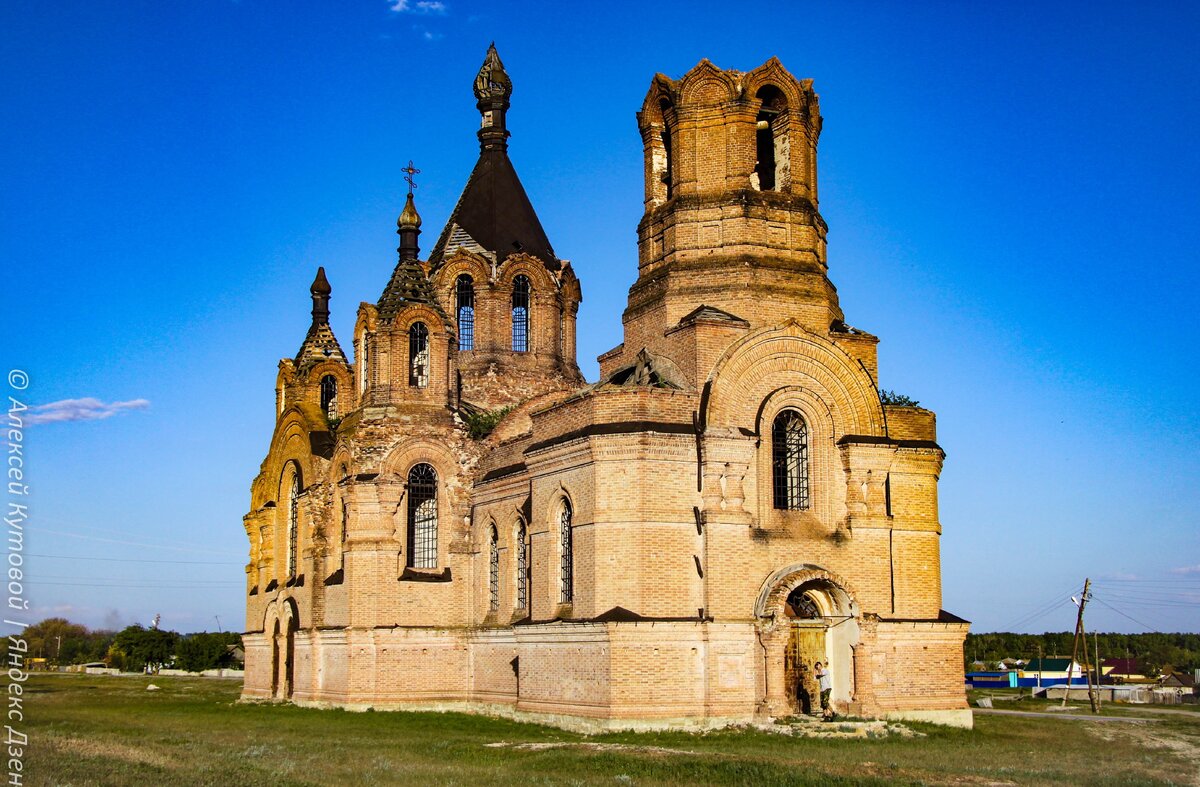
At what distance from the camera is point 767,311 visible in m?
24.9

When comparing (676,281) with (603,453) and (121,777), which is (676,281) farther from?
(121,777)

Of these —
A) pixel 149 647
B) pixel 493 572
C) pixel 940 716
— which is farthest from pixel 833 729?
pixel 149 647

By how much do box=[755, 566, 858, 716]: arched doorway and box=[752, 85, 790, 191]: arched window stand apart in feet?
26.9

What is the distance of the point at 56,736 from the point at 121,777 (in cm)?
734

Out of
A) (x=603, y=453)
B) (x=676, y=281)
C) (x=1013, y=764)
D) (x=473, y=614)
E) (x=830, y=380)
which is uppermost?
(x=676, y=281)

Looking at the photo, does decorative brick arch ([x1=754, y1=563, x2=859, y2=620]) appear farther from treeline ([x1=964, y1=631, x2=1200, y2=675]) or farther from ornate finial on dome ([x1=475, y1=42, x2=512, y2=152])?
treeline ([x1=964, y1=631, x2=1200, y2=675])

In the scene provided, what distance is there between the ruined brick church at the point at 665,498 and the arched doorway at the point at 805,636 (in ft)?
0.15

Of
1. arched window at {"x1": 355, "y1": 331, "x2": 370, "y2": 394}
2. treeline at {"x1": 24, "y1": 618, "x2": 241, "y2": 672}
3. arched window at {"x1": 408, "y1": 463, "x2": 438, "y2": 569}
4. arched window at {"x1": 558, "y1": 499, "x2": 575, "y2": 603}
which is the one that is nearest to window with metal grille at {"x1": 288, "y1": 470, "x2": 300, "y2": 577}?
arched window at {"x1": 355, "y1": 331, "x2": 370, "y2": 394}

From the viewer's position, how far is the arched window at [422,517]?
29.4 meters

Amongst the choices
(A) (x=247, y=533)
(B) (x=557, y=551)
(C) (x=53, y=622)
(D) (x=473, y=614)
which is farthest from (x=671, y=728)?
(C) (x=53, y=622)

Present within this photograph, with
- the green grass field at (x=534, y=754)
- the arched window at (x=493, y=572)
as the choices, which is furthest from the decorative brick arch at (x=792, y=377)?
the arched window at (x=493, y=572)

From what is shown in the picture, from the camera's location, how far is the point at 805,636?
23.9 metres

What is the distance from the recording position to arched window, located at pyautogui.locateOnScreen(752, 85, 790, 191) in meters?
26.3

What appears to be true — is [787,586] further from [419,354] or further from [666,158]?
[419,354]
